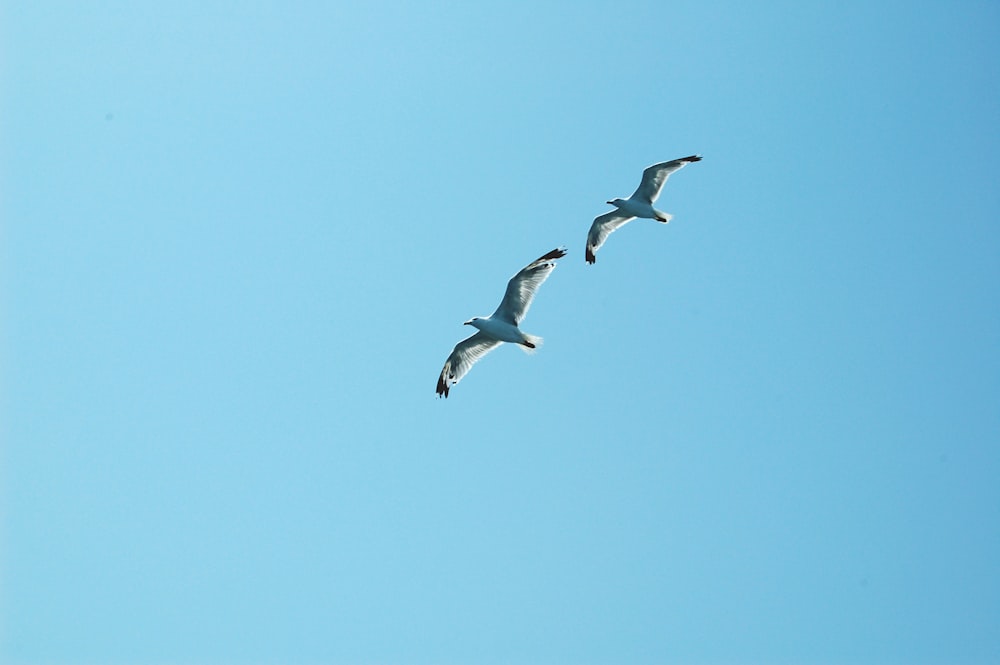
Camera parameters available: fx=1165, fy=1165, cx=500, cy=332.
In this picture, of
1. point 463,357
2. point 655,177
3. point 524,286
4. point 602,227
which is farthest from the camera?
point 602,227

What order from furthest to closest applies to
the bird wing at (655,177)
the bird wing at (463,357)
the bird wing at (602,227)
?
the bird wing at (602,227)
the bird wing at (655,177)
the bird wing at (463,357)

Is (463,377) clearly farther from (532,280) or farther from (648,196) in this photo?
(648,196)

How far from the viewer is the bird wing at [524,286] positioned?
24.4 m

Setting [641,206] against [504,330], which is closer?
[504,330]

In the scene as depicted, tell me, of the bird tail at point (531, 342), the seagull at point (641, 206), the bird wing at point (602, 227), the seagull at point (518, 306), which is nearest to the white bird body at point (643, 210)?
the seagull at point (641, 206)

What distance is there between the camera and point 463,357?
85.9 ft

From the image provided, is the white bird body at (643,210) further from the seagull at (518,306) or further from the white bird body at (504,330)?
the white bird body at (504,330)

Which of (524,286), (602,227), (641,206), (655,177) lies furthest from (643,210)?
(524,286)

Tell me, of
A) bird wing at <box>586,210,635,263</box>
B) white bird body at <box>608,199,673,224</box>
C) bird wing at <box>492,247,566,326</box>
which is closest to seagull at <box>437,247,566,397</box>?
bird wing at <box>492,247,566,326</box>

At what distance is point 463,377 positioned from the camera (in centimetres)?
2625

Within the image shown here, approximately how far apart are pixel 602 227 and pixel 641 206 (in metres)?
1.62

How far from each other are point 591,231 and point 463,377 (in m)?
6.56

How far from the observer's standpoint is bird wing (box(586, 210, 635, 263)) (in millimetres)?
30266

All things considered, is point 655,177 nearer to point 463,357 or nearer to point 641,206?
point 641,206
